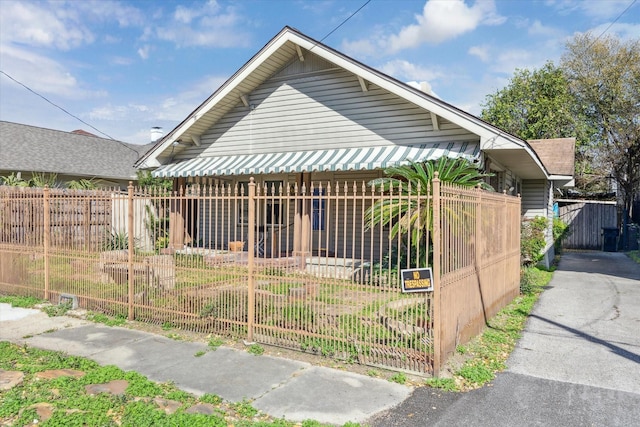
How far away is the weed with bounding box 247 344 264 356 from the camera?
592 cm

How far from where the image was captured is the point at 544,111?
28.0 meters

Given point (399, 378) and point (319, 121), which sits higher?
point (319, 121)

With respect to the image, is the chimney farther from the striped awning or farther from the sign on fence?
the sign on fence

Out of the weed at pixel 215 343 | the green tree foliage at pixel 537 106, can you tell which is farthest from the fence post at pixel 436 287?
the green tree foliage at pixel 537 106

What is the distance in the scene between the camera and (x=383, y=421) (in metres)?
4.03

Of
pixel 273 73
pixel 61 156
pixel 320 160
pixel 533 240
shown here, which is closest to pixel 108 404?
pixel 320 160

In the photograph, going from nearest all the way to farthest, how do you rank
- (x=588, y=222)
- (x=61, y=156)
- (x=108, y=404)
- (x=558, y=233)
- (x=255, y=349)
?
(x=108, y=404) → (x=255, y=349) → (x=558, y=233) → (x=588, y=222) → (x=61, y=156)

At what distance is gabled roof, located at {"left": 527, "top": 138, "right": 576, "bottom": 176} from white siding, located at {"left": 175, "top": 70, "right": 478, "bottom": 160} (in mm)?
6828

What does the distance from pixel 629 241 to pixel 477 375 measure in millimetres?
21425

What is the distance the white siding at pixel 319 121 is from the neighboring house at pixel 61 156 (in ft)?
31.2

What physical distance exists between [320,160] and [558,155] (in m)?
10.5

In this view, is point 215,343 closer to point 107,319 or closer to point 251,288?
point 251,288

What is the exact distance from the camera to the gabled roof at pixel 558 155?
15125 millimetres

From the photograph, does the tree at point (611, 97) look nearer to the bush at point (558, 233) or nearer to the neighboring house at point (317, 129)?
the bush at point (558, 233)
